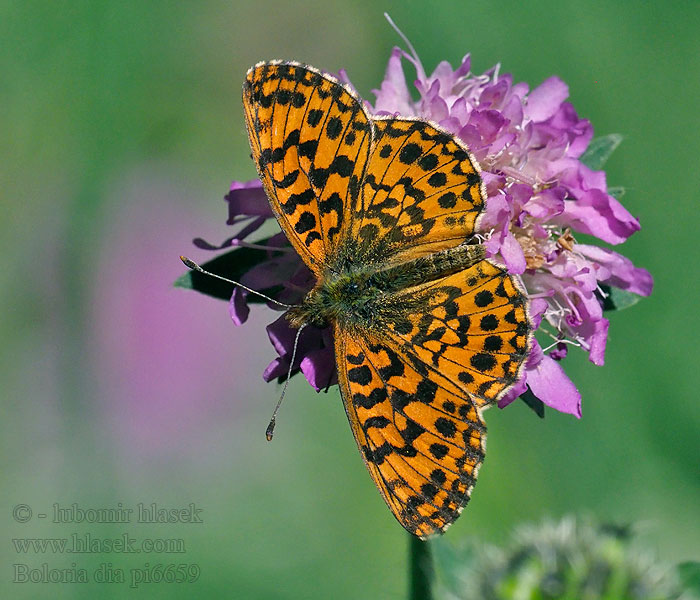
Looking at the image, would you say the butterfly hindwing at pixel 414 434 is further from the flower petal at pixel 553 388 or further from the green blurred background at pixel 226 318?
the green blurred background at pixel 226 318

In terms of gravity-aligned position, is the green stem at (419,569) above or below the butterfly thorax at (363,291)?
below

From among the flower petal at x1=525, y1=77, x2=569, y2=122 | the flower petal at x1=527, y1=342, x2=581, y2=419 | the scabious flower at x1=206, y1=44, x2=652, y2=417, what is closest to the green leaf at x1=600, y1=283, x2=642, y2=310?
the scabious flower at x1=206, y1=44, x2=652, y2=417

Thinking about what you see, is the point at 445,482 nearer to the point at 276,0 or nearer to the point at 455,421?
the point at 455,421

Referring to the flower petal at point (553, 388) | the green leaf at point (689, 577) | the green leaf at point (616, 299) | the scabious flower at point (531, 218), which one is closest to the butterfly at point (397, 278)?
the scabious flower at point (531, 218)

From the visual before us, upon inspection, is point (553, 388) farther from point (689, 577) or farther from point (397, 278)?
point (689, 577)

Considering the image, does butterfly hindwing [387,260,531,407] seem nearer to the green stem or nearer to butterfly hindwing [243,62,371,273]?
butterfly hindwing [243,62,371,273]

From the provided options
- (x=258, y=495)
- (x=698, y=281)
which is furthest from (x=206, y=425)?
(x=698, y=281)
